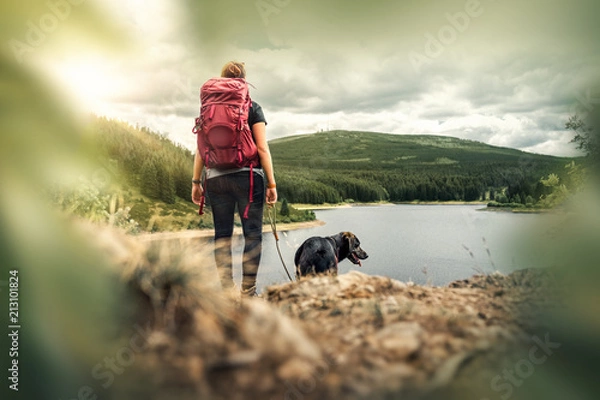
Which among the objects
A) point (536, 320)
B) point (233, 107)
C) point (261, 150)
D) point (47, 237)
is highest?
point (233, 107)

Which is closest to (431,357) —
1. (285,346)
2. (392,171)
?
(285,346)

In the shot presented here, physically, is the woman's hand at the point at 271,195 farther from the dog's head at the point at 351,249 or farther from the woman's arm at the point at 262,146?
the dog's head at the point at 351,249

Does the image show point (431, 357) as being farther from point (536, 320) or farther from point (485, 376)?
point (536, 320)

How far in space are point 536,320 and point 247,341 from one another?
169cm

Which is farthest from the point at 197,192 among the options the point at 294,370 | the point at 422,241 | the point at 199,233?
the point at 422,241

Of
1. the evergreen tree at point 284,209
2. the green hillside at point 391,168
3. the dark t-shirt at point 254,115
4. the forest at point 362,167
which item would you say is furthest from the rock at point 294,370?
the evergreen tree at point 284,209

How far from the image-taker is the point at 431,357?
2396mm

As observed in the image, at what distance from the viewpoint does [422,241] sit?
20.0 ft

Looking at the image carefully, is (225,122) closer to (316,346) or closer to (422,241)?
(316,346)

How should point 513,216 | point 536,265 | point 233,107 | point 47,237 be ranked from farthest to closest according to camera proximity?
point 513,216, point 233,107, point 536,265, point 47,237

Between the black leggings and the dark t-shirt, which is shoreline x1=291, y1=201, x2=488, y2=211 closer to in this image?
the black leggings

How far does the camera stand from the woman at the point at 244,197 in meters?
4.30

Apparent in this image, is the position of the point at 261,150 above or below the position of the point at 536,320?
above

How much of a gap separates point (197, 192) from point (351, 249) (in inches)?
103
